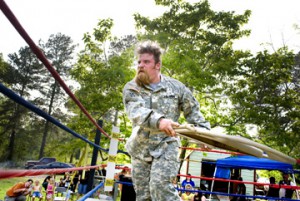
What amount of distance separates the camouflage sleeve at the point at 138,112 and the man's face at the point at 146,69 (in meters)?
0.12

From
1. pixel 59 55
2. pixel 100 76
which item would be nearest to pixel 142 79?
pixel 100 76

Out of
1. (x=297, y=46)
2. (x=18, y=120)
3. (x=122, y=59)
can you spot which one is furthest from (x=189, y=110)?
(x=18, y=120)

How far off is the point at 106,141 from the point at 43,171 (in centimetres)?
992

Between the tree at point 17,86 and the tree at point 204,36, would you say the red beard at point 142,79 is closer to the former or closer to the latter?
the tree at point 204,36

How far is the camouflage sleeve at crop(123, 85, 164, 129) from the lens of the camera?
157 cm

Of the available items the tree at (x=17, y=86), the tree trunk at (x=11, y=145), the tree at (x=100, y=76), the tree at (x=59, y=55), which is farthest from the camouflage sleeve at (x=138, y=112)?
the tree at (x=59, y=55)

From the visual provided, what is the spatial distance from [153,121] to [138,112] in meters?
0.17

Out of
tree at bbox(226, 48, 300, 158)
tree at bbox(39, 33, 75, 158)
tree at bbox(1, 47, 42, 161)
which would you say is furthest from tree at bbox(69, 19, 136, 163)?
tree at bbox(39, 33, 75, 158)

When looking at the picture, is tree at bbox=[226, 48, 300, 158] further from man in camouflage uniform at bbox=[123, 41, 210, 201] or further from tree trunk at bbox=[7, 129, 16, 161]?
tree trunk at bbox=[7, 129, 16, 161]

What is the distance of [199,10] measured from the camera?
1142cm

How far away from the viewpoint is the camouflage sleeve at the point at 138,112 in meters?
1.57

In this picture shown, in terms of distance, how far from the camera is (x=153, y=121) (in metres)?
1.56

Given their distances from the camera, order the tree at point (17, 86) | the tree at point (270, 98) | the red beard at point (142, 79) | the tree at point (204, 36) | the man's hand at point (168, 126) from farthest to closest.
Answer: the tree at point (17, 86), the tree at point (204, 36), the tree at point (270, 98), the red beard at point (142, 79), the man's hand at point (168, 126)

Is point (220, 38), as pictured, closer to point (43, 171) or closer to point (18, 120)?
point (43, 171)
